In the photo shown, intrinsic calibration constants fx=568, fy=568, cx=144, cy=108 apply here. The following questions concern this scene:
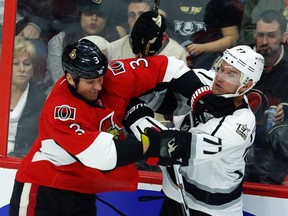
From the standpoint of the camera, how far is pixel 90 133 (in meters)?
1.81

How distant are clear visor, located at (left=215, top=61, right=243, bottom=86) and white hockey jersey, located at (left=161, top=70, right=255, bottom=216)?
0.11 meters

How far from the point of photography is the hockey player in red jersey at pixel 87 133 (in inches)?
71.4

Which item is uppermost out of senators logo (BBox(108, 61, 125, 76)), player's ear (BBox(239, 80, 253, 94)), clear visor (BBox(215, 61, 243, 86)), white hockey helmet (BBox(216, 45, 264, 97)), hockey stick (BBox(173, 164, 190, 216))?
white hockey helmet (BBox(216, 45, 264, 97))

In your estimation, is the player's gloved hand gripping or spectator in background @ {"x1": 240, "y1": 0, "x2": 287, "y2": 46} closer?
the player's gloved hand gripping

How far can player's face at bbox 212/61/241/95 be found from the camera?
75.7 inches

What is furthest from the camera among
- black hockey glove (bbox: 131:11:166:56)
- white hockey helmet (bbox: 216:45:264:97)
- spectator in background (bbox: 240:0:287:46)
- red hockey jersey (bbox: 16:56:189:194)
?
spectator in background (bbox: 240:0:287:46)

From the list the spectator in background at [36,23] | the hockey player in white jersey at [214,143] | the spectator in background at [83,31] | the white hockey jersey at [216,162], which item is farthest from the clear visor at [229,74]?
the spectator in background at [36,23]

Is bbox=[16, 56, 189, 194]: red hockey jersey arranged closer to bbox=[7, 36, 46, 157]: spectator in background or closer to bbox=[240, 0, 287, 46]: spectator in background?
bbox=[240, 0, 287, 46]: spectator in background

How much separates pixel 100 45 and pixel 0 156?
0.65 metres

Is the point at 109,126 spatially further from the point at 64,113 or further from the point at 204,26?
the point at 204,26

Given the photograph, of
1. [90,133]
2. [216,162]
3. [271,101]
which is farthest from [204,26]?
[90,133]

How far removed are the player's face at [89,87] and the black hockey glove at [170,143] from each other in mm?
220

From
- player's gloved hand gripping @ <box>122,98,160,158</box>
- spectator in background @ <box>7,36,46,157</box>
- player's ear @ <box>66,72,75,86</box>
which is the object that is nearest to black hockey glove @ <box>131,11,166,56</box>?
player's gloved hand gripping @ <box>122,98,160,158</box>

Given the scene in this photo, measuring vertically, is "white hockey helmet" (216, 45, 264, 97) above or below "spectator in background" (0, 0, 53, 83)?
above
